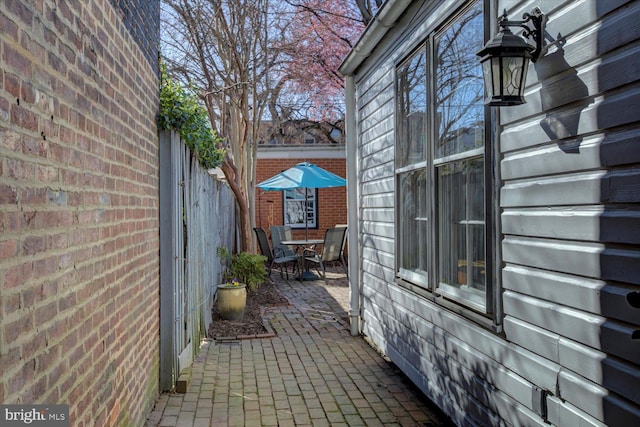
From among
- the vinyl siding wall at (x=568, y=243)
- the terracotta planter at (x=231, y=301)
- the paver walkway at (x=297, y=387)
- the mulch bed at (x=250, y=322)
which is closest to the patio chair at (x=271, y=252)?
the mulch bed at (x=250, y=322)

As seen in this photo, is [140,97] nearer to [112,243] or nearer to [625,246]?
[112,243]

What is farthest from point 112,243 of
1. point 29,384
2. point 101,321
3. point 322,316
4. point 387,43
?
point 322,316

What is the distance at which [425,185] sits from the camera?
445cm

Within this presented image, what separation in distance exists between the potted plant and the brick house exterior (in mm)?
4782

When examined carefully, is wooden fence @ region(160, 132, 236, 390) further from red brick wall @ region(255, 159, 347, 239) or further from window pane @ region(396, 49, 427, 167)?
red brick wall @ region(255, 159, 347, 239)

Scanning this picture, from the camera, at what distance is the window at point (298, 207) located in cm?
1462

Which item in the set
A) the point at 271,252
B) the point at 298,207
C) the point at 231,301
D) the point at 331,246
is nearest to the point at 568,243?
the point at 231,301

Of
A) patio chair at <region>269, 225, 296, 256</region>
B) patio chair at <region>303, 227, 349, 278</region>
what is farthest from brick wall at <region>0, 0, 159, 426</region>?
patio chair at <region>269, 225, 296, 256</region>

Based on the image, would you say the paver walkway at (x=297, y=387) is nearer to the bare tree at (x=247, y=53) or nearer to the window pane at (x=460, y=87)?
the window pane at (x=460, y=87)

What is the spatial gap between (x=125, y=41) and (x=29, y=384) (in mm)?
2290

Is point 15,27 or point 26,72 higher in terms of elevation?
point 15,27

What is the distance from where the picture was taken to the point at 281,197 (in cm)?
1462

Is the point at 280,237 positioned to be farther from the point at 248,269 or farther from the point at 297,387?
the point at 297,387

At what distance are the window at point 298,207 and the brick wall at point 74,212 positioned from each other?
1062 centimetres
